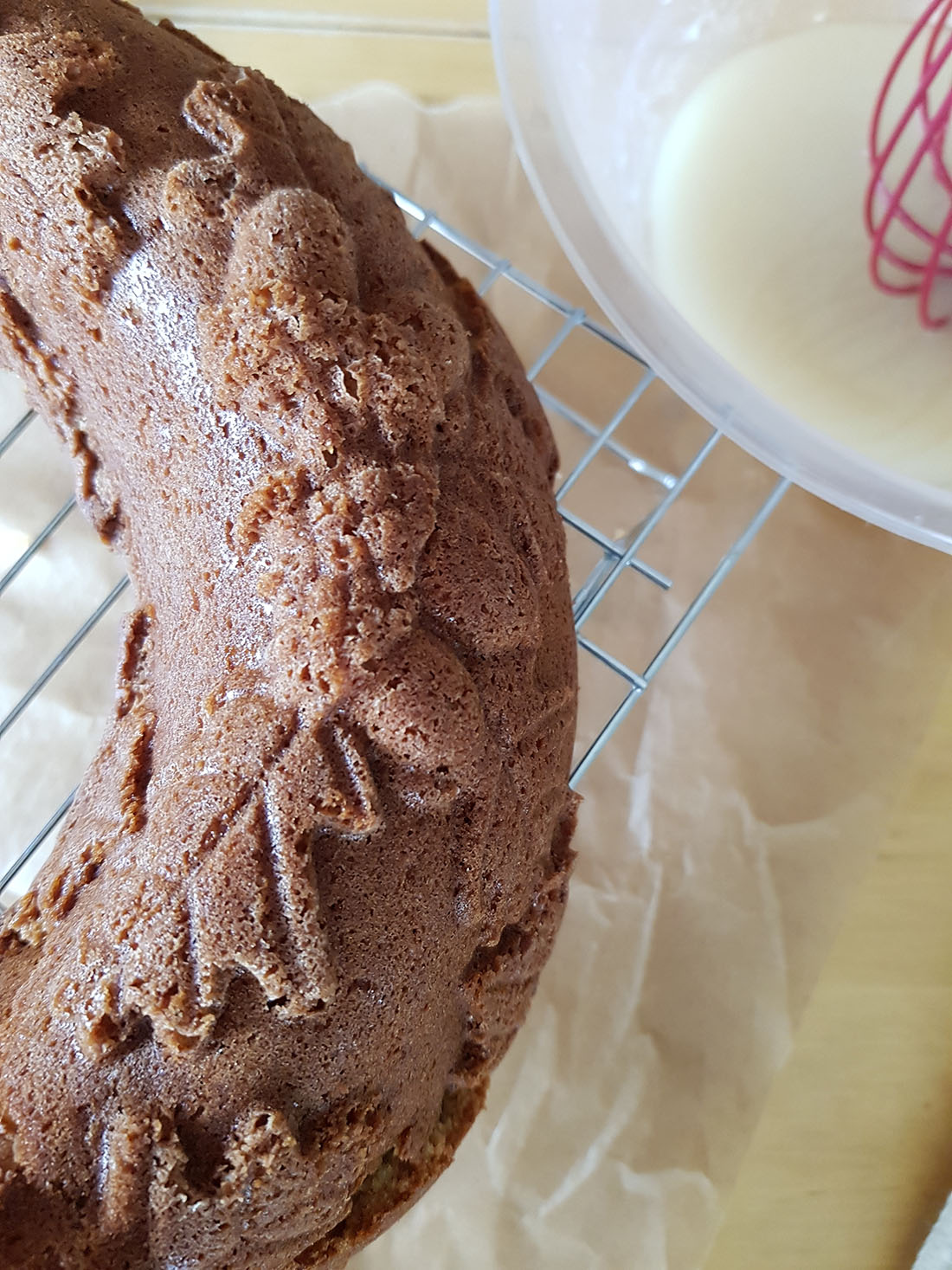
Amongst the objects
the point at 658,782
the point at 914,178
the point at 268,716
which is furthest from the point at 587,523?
the point at 268,716

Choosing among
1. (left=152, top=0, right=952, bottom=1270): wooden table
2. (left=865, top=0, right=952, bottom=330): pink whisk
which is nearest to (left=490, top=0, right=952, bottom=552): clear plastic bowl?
(left=865, top=0, right=952, bottom=330): pink whisk

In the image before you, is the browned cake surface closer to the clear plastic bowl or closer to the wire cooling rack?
the clear plastic bowl

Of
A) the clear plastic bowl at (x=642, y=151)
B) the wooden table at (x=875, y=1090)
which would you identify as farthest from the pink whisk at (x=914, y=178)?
the wooden table at (x=875, y=1090)

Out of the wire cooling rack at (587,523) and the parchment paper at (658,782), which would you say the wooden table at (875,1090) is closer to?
the parchment paper at (658,782)

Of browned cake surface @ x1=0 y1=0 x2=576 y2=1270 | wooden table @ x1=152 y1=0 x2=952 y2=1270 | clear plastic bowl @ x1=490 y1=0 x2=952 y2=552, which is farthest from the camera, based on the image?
wooden table @ x1=152 y1=0 x2=952 y2=1270

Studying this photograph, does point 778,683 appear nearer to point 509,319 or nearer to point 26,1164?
point 509,319

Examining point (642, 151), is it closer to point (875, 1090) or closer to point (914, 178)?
point (914, 178)

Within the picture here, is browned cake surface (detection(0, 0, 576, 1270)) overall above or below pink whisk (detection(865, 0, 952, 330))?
below
